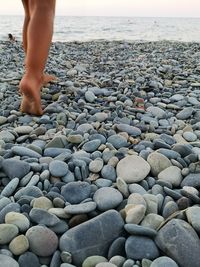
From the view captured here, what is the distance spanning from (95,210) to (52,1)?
1.44 meters

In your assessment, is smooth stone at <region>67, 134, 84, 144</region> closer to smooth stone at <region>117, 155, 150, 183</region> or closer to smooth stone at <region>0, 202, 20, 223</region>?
smooth stone at <region>117, 155, 150, 183</region>

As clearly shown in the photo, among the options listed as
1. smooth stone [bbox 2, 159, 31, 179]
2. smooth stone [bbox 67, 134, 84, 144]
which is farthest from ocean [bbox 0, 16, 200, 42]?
smooth stone [bbox 2, 159, 31, 179]

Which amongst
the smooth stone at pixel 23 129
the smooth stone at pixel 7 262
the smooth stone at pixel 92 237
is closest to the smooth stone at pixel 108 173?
the smooth stone at pixel 92 237

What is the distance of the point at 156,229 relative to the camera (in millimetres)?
1250

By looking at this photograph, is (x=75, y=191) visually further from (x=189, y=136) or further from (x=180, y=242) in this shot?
(x=189, y=136)

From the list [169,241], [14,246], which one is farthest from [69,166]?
[169,241]

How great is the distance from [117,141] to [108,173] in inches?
15.0

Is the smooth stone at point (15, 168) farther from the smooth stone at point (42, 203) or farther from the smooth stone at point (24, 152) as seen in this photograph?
the smooth stone at point (42, 203)

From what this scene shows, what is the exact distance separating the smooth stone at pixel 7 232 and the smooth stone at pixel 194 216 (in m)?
0.57

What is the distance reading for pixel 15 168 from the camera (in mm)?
1602

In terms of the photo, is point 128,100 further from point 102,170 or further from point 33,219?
point 33,219

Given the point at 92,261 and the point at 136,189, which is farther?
the point at 136,189

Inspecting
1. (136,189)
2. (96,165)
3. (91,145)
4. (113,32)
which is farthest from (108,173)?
(113,32)

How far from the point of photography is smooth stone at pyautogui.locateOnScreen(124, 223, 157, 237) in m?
1.20
